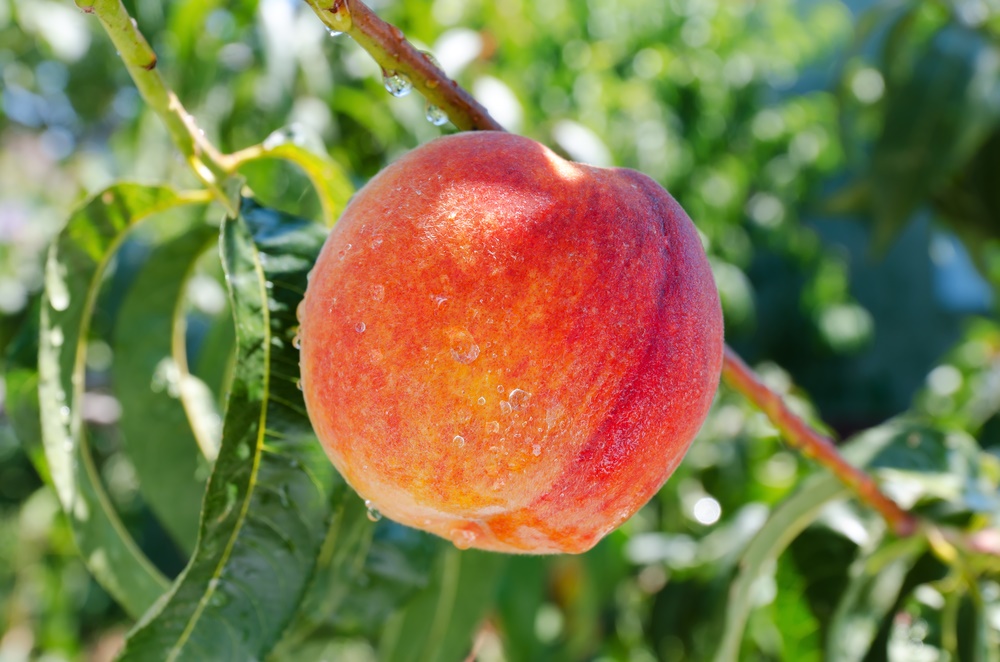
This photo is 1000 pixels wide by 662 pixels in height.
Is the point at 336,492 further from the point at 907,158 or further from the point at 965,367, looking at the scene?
the point at 965,367

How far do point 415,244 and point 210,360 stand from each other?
1.52 ft

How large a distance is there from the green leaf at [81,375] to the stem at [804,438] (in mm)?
392

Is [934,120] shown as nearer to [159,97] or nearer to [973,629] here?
[973,629]

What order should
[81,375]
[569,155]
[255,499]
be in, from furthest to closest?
[569,155]
[81,375]
[255,499]

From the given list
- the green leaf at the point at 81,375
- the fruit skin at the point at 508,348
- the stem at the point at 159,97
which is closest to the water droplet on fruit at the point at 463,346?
the fruit skin at the point at 508,348

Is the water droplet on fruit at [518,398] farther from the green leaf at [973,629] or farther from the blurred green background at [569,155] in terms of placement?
the green leaf at [973,629]

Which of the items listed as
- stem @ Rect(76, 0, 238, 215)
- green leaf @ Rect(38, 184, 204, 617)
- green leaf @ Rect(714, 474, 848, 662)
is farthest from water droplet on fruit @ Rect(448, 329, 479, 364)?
green leaf @ Rect(714, 474, 848, 662)

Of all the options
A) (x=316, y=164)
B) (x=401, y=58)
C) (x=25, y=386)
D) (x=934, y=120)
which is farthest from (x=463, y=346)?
(x=934, y=120)

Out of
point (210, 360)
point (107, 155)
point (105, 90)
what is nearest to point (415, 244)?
point (210, 360)

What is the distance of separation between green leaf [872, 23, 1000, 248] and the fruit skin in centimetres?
103

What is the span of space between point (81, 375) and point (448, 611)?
0.43m

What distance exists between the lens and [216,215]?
90 cm

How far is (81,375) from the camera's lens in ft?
2.06

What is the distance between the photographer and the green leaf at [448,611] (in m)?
0.88
